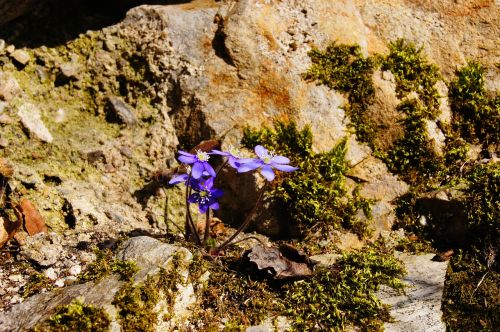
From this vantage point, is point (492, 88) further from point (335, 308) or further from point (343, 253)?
point (335, 308)

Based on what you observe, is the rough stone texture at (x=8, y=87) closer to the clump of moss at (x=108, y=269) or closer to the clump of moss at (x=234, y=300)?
the clump of moss at (x=108, y=269)

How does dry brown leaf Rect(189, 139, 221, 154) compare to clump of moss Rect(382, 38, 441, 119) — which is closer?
dry brown leaf Rect(189, 139, 221, 154)

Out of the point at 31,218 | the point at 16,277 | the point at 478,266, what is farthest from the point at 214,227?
the point at 478,266

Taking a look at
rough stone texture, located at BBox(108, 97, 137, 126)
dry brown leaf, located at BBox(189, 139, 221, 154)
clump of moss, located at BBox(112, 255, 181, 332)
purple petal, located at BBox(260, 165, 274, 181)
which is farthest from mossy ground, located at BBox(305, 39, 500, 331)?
clump of moss, located at BBox(112, 255, 181, 332)

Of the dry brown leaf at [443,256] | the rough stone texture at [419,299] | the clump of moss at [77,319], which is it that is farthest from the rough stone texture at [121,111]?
the dry brown leaf at [443,256]

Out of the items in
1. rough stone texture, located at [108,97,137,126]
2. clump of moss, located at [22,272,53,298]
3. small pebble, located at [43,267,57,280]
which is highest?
rough stone texture, located at [108,97,137,126]

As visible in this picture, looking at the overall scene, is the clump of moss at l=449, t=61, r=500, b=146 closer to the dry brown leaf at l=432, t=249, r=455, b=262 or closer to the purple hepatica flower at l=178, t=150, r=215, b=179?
the dry brown leaf at l=432, t=249, r=455, b=262

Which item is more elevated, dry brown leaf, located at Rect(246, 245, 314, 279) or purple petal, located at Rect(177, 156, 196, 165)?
purple petal, located at Rect(177, 156, 196, 165)

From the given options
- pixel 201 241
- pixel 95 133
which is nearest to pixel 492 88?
pixel 201 241
